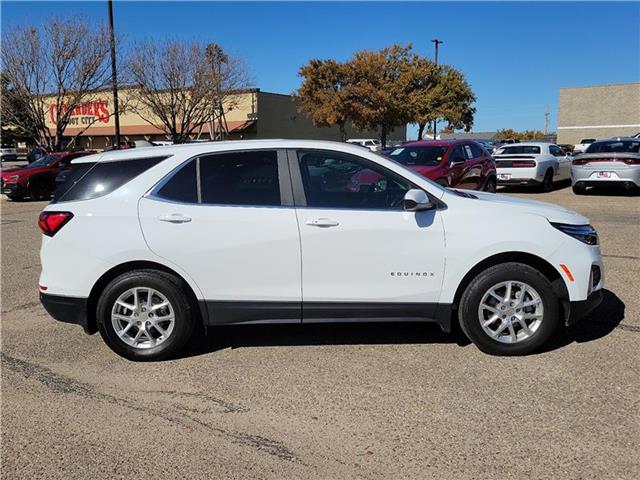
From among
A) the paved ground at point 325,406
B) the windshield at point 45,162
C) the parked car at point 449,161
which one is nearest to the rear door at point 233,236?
the paved ground at point 325,406

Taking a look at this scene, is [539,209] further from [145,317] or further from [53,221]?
[53,221]

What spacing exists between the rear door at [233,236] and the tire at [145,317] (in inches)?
7.1

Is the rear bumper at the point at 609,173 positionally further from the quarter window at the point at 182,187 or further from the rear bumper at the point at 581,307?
the quarter window at the point at 182,187

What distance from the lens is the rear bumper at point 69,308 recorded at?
14.1 ft

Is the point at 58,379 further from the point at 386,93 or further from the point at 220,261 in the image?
the point at 386,93

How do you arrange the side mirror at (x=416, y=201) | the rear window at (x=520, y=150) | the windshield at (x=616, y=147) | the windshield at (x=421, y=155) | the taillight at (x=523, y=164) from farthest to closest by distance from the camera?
1. the rear window at (x=520, y=150)
2. the taillight at (x=523, y=164)
3. the windshield at (x=616, y=147)
4. the windshield at (x=421, y=155)
5. the side mirror at (x=416, y=201)

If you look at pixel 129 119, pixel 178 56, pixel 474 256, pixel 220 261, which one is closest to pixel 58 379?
pixel 220 261

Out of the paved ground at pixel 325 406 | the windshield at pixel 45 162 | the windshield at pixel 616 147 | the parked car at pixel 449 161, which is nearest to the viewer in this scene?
the paved ground at pixel 325 406

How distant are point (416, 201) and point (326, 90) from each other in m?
38.1

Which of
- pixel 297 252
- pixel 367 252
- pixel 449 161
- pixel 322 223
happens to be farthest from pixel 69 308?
pixel 449 161

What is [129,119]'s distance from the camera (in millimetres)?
48688

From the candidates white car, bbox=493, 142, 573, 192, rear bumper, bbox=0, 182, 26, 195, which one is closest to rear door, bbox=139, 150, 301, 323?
white car, bbox=493, 142, 573, 192

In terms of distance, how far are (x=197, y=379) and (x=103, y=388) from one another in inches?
25.7

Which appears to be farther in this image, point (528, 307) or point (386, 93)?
point (386, 93)
